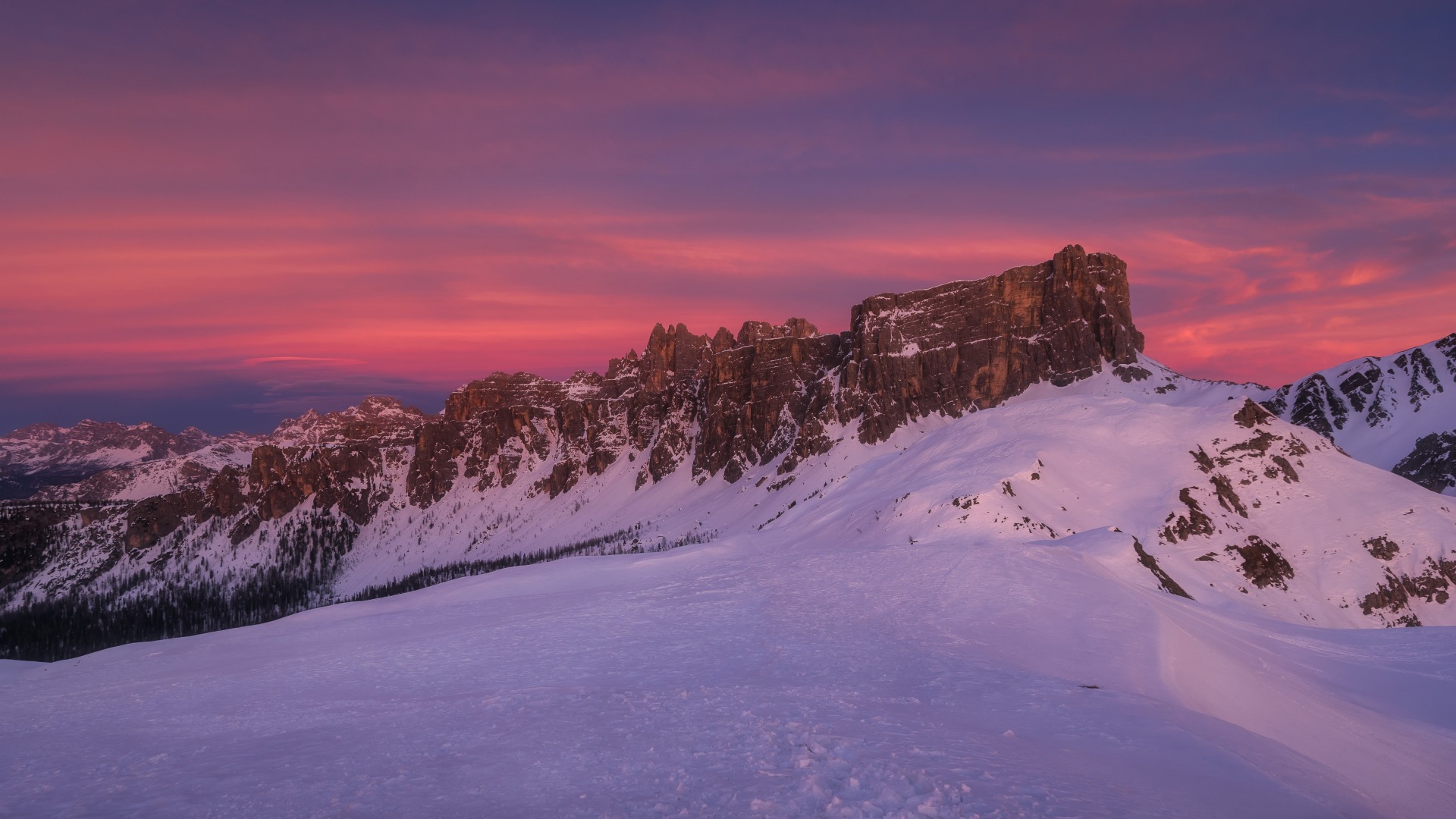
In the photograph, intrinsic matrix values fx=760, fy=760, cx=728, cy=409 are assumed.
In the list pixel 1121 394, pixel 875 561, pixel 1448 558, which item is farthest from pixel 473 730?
pixel 1121 394

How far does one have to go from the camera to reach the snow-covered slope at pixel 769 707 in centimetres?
1057

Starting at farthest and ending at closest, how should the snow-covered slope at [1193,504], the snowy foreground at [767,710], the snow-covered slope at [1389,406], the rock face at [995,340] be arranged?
the rock face at [995,340] → the snow-covered slope at [1389,406] → the snow-covered slope at [1193,504] → the snowy foreground at [767,710]

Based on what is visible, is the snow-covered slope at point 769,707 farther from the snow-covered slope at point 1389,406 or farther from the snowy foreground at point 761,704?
the snow-covered slope at point 1389,406

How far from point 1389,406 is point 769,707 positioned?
685 feet

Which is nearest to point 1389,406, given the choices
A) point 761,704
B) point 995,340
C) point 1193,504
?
point 995,340

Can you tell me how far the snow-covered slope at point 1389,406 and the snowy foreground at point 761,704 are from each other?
160 meters

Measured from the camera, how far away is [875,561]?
3272cm

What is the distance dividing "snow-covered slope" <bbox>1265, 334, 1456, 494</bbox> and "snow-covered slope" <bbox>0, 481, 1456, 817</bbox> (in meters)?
160

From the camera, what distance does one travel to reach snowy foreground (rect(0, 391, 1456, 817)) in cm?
1062

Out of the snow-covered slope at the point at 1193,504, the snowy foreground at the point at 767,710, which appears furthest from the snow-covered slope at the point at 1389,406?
the snowy foreground at the point at 767,710

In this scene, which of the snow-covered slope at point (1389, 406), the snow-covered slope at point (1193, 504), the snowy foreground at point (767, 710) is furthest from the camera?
the snow-covered slope at point (1389, 406)

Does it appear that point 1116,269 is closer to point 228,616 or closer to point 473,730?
point 473,730

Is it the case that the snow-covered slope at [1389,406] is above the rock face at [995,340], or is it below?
below

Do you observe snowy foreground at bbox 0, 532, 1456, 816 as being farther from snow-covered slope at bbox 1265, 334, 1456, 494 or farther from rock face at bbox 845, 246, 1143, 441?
snow-covered slope at bbox 1265, 334, 1456, 494
